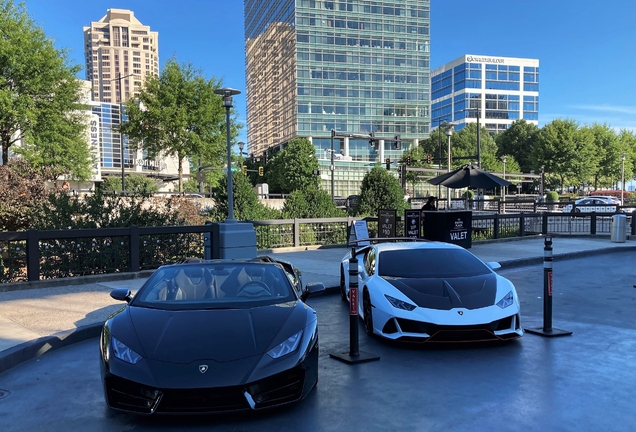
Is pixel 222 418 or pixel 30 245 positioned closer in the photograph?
pixel 222 418

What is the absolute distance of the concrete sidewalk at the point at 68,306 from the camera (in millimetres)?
6355

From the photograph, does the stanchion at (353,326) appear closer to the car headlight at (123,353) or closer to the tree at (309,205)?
the car headlight at (123,353)

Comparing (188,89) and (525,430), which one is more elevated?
(188,89)

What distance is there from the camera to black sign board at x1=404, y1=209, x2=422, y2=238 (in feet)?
53.4

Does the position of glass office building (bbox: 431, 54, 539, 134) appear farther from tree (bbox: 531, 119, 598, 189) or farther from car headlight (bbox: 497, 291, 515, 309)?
car headlight (bbox: 497, 291, 515, 309)

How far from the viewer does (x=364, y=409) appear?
436cm

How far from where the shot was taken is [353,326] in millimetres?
5727

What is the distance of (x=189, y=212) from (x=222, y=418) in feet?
48.9

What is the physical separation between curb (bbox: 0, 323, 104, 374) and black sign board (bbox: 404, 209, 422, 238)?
35.7 feet

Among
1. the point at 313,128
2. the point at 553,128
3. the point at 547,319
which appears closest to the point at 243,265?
the point at 547,319

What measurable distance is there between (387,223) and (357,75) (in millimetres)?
88498

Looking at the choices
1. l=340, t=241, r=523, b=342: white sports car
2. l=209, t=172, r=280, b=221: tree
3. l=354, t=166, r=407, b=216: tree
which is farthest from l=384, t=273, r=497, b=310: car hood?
l=354, t=166, r=407, b=216: tree

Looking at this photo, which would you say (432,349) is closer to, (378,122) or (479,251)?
(479,251)

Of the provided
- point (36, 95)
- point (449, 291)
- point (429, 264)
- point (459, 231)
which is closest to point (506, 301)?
point (449, 291)
